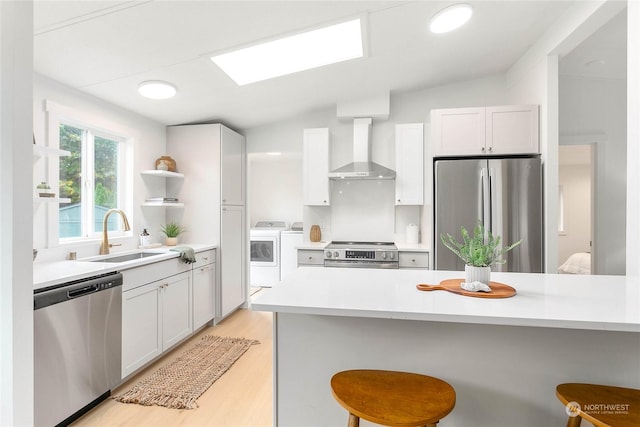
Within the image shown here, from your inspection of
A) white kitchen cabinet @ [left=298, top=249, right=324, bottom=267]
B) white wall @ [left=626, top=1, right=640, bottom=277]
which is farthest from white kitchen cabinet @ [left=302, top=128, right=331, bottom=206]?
white wall @ [left=626, top=1, right=640, bottom=277]

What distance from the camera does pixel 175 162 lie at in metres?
3.83

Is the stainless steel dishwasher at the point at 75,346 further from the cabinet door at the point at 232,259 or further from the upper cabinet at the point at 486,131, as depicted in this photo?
the upper cabinet at the point at 486,131

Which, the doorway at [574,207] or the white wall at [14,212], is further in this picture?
the doorway at [574,207]

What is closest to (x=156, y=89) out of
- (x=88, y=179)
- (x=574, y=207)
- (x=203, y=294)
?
(x=88, y=179)

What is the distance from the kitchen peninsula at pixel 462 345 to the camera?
127cm

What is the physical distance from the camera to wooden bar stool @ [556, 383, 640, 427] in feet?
3.37

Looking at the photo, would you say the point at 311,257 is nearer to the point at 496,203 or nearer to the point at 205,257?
the point at 205,257

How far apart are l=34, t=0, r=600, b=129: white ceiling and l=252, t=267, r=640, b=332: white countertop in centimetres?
165

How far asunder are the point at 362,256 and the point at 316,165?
46.0 inches

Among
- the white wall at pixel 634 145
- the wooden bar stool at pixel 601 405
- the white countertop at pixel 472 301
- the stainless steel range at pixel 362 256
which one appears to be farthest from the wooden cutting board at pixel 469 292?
the stainless steel range at pixel 362 256

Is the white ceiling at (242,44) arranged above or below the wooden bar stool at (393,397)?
above

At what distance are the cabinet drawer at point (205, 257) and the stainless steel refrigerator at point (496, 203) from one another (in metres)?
2.33

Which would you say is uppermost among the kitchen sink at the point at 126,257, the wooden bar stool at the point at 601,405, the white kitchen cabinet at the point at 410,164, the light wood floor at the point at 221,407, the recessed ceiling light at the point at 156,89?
the recessed ceiling light at the point at 156,89

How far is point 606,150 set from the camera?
3.55 metres
